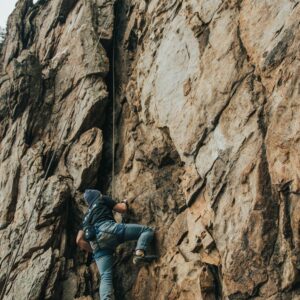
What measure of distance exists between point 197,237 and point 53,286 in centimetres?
383

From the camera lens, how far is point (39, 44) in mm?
17375

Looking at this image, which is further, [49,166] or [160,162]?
[49,166]

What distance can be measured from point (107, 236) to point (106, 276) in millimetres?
828

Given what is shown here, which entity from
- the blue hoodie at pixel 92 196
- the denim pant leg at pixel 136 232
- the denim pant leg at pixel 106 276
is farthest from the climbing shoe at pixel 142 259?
the blue hoodie at pixel 92 196

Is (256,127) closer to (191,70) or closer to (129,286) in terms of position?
(191,70)

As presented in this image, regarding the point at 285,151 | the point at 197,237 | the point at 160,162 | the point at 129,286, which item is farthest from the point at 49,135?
the point at 285,151

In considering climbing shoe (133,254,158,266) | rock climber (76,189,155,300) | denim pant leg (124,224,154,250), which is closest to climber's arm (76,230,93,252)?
rock climber (76,189,155,300)

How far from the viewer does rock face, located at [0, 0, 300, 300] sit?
26.1ft

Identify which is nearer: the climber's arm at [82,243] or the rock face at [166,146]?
the rock face at [166,146]

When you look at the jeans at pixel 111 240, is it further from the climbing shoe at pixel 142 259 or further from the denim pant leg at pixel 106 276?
the climbing shoe at pixel 142 259

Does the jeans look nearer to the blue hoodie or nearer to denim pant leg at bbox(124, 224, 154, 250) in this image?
denim pant leg at bbox(124, 224, 154, 250)

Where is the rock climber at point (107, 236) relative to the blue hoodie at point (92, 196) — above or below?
below

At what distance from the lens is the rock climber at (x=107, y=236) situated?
9.70 m

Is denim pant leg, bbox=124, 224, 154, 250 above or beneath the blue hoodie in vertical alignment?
beneath
